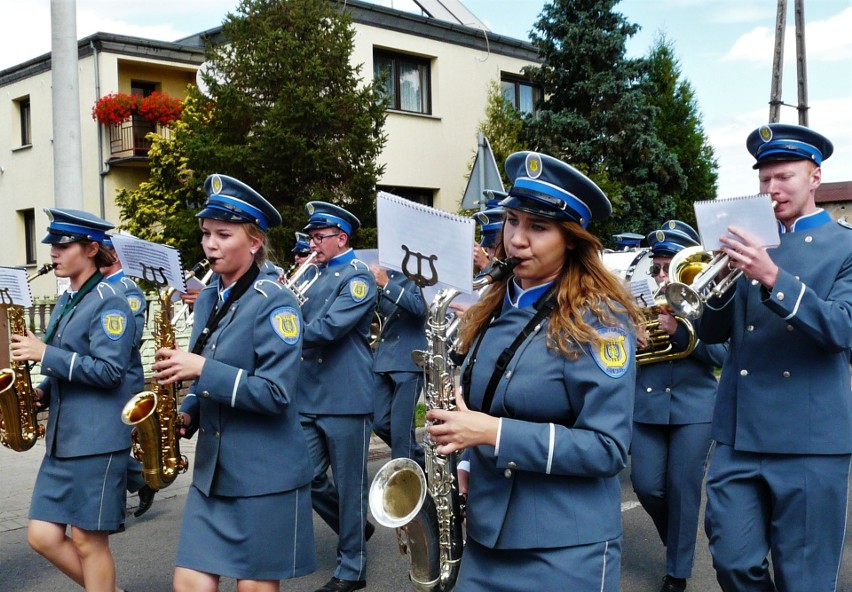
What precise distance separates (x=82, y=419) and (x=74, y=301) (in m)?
0.59

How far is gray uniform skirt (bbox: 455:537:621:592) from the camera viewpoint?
2.73 meters

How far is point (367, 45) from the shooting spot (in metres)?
20.2

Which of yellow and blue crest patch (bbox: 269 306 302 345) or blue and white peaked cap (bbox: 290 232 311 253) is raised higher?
blue and white peaked cap (bbox: 290 232 311 253)

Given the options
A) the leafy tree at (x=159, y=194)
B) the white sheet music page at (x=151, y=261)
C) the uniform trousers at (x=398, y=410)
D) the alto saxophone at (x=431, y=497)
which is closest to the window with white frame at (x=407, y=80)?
the leafy tree at (x=159, y=194)

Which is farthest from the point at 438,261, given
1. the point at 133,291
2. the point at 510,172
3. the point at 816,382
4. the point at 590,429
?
the point at 133,291

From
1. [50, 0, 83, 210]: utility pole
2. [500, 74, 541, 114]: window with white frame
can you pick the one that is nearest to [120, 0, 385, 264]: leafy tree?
[50, 0, 83, 210]: utility pole

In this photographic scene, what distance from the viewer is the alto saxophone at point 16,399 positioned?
4871 mm

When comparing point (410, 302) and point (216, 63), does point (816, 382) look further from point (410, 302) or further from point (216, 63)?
point (216, 63)

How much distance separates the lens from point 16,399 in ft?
16.0

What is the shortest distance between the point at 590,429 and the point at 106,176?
819 inches

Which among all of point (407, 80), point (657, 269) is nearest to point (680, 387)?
point (657, 269)

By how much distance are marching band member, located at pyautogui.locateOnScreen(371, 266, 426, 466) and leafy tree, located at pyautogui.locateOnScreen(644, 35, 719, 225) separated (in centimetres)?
1726

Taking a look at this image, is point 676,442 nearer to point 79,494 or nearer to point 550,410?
point 550,410

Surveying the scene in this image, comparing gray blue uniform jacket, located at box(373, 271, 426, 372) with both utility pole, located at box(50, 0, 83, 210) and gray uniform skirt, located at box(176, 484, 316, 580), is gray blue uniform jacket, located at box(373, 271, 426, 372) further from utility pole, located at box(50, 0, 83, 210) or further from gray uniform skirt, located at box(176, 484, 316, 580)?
utility pole, located at box(50, 0, 83, 210)
